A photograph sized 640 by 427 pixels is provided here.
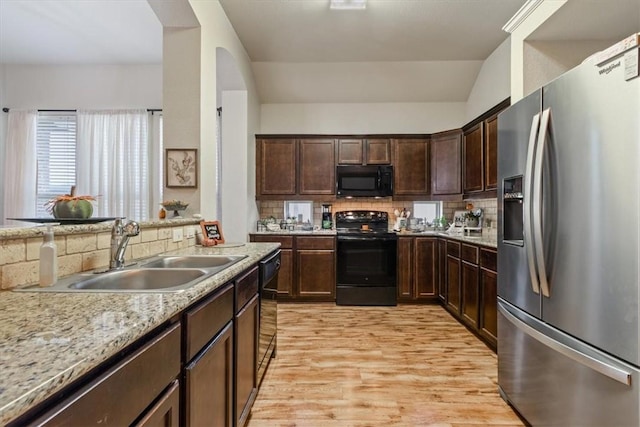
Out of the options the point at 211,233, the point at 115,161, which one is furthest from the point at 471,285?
the point at 115,161

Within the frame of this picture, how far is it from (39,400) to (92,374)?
0.16 metres

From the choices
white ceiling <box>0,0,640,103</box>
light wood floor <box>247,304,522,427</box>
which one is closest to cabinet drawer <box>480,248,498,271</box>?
light wood floor <box>247,304,522,427</box>

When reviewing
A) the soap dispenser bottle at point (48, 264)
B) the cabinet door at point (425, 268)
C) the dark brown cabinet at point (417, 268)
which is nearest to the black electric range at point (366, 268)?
the dark brown cabinet at point (417, 268)

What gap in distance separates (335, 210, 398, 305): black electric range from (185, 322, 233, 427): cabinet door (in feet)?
9.23

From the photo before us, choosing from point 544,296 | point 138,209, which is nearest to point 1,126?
point 138,209

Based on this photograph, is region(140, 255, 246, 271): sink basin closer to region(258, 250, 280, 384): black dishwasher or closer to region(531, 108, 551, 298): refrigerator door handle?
region(258, 250, 280, 384): black dishwasher

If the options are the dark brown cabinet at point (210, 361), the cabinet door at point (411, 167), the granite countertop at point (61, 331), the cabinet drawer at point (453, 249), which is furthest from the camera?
the cabinet door at point (411, 167)

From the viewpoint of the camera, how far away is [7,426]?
1.58 feet

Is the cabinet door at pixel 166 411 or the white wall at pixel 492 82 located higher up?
the white wall at pixel 492 82

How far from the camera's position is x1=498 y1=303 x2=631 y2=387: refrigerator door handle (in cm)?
123

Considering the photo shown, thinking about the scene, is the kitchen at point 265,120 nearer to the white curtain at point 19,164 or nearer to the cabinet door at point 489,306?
the white curtain at point 19,164

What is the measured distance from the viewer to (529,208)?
65.4 inches

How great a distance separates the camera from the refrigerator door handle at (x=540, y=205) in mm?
1578

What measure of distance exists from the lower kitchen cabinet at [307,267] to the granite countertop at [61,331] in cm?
307
